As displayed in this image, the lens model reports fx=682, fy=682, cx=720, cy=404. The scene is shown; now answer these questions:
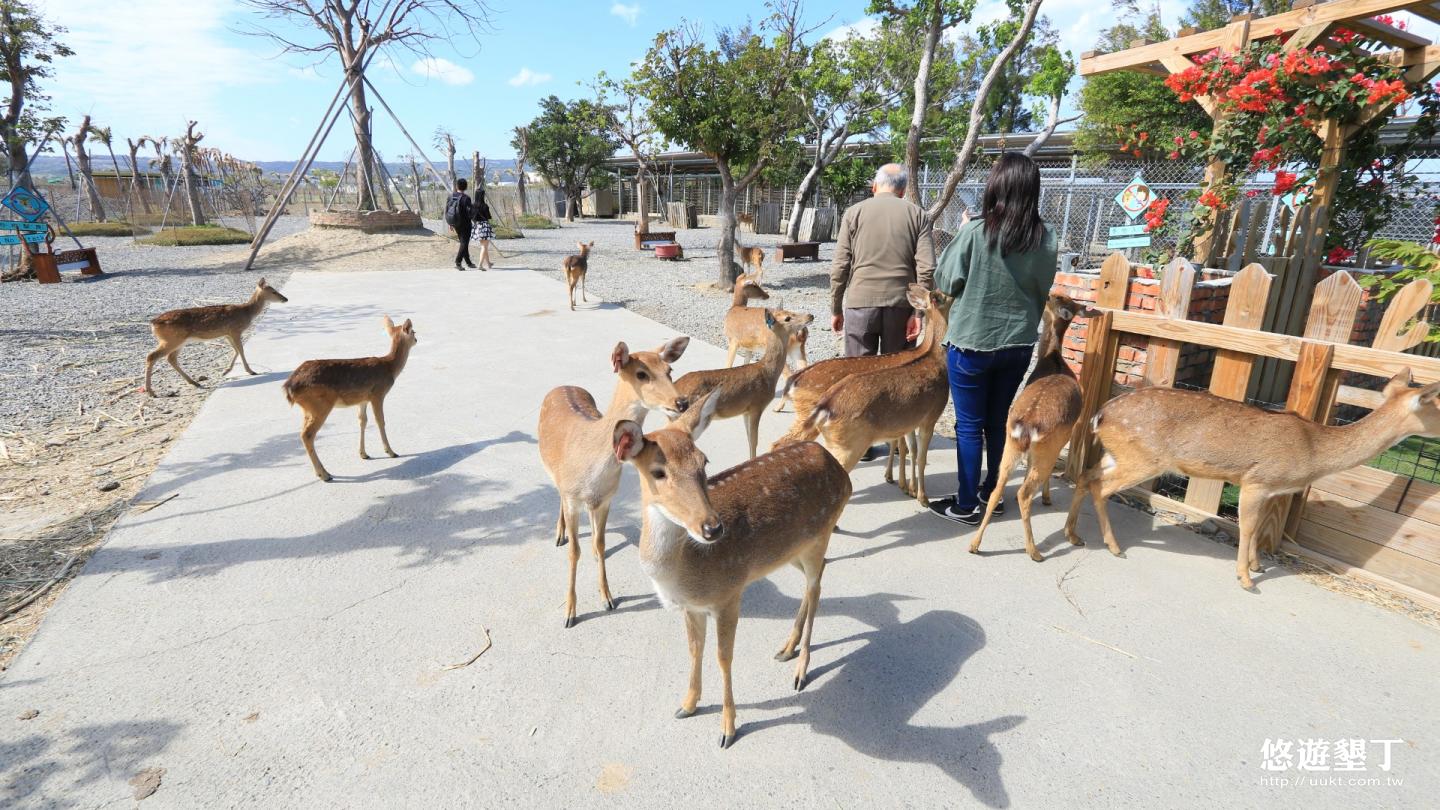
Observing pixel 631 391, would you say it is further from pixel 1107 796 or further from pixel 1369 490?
pixel 1369 490

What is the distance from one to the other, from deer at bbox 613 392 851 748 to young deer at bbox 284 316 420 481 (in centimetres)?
352

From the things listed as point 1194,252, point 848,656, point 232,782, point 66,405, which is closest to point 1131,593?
point 848,656

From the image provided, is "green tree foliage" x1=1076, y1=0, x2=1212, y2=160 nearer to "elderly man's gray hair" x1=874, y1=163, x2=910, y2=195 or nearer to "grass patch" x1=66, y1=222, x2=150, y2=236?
→ "elderly man's gray hair" x1=874, y1=163, x2=910, y2=195

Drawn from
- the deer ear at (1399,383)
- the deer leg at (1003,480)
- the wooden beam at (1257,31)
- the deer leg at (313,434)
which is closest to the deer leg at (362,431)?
the deer leg at (313,434)

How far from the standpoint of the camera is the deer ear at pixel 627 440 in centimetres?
234

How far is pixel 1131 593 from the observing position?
3701mm

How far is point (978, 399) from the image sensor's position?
171 inches

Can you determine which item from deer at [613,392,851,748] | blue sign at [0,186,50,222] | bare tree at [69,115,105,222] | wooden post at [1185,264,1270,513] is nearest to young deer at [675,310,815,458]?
deer at [613,392,851,748]

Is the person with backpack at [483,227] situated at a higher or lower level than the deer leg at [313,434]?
higher

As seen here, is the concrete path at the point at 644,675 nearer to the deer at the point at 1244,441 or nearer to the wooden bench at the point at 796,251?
the deer at the point at 1244,441

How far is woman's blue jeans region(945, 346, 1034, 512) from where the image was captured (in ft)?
13.8

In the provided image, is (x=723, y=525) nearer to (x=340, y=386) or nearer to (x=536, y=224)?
(x=340, y=386)

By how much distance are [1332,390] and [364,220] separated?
74.7 feet

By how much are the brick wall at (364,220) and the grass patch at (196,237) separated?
3878 millimetres
